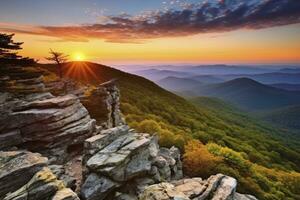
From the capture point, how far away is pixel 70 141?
1503 inches

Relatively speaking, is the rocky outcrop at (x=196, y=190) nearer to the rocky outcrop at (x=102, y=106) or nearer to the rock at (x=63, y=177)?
the rock at (x=63, y=177)

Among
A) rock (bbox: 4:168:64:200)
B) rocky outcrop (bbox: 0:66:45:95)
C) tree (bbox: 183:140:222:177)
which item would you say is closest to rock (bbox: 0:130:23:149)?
rocky outcrop (bbox: 0:66:45:95)

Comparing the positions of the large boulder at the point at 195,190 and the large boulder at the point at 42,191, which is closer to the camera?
the large boulder at the point at 42,191

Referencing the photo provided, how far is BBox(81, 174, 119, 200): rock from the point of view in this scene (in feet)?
93.9

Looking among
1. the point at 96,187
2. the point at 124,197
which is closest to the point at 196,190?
the point at 124,197

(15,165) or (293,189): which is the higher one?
(15,165)

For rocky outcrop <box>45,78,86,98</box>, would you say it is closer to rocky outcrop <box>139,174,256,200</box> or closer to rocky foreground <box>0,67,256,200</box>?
rocky foreground <box>0,67,256,200</box>

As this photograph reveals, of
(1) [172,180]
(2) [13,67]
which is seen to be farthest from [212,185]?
(2) [13,67]

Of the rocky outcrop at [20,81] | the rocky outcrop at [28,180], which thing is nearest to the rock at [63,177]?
the rocky outcrop at [28,180]

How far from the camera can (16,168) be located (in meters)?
27.3

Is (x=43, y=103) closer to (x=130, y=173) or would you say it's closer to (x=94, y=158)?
(x=94, y=158)

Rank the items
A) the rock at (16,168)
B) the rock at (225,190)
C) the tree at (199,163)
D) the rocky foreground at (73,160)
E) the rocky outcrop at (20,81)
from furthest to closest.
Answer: the tree at (199,163) < the rocky outcrop at (20,81) < the rock at (225,190) < the rocky foreground at (73,160) < the rock at (16,168)

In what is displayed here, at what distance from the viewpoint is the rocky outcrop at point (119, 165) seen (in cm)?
2998

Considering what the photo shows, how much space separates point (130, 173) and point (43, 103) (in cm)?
1649
